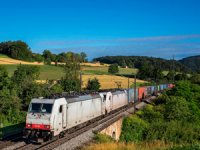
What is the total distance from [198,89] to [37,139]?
181 ft

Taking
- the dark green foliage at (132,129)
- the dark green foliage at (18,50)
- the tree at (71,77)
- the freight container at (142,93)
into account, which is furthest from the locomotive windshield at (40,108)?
the dark green foliage at (18,50)

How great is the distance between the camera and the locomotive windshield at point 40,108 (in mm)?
24250

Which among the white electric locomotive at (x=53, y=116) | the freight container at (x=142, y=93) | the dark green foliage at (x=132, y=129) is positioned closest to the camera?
the white electric locomotive at (x=53, y=116)

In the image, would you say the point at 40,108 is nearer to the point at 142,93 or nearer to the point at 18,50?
the point at 142,93

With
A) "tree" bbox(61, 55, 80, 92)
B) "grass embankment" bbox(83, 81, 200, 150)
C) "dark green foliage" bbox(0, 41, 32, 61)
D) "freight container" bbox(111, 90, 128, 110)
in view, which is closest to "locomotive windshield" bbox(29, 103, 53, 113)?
"grass embankment" bbox(83, 81, 200, 150)

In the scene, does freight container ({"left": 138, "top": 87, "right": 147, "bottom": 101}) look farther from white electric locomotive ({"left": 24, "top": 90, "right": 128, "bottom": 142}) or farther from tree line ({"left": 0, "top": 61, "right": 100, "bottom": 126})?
white electric locomotive ({"left": 24, "top": 90, "right": 128, "bottom": 142})

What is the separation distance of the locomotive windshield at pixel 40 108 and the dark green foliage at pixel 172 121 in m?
11.2

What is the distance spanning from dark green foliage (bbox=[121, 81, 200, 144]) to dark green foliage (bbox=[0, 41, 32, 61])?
59.3 m

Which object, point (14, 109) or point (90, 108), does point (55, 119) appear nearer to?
point (90, 108)

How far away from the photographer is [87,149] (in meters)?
19.8

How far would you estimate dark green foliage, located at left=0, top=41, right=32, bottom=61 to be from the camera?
114 metres

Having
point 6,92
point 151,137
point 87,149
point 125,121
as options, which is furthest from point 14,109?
point 87,149

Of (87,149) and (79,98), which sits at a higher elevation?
(79,98)

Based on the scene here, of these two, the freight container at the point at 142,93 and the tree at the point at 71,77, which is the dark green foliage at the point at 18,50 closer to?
the tree at the point at 71,77
